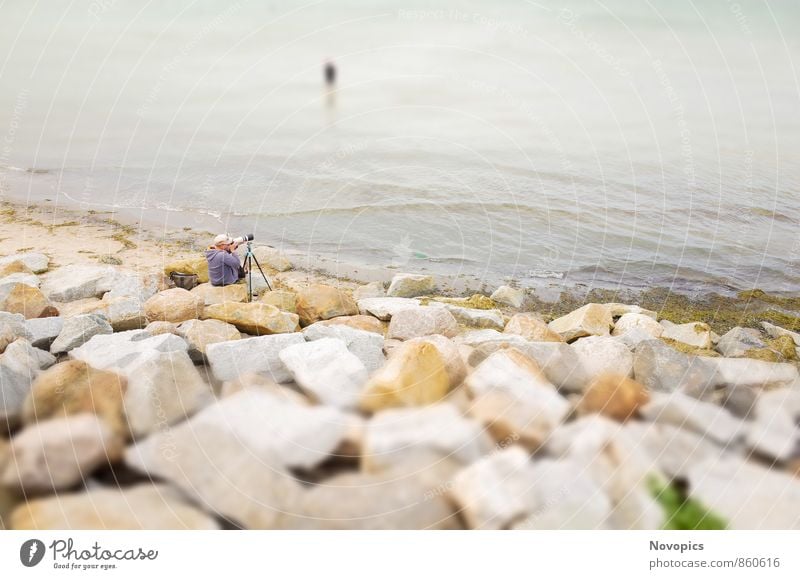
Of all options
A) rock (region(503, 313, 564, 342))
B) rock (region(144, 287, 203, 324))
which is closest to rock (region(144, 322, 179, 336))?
rock (region(144, 287, 203, 324))

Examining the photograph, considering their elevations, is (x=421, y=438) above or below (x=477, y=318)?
above

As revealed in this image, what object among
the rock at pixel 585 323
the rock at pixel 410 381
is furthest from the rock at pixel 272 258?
the rock at pixel 410 381

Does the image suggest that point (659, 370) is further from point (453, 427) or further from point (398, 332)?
point (398, 332)

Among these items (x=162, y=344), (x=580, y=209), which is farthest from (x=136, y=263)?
(x=580, y=209)

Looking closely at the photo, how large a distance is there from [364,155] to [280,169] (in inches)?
69.4

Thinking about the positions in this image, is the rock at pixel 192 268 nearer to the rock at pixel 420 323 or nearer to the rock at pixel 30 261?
the rock at pixel 30 261

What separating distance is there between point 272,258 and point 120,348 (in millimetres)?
3291

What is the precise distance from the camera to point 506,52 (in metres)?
6.12

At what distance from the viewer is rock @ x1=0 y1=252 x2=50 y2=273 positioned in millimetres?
5890

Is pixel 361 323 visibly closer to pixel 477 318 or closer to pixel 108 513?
pixel 477 318

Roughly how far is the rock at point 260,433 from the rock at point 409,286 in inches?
103

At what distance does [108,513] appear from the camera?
2.85 m

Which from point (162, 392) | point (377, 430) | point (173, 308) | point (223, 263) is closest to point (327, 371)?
point (377, 430)
